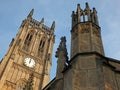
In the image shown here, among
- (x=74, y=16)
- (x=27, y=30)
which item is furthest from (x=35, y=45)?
(x=74, y=16)

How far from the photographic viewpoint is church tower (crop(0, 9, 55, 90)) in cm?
2820

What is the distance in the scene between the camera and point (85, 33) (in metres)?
6.13

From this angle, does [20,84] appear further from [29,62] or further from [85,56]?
[85,56]

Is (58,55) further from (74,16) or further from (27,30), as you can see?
(27,30)

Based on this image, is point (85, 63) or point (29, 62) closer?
point (85, 63)

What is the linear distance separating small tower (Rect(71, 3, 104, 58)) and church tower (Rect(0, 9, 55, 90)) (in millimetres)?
21190

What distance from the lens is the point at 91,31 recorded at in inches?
243

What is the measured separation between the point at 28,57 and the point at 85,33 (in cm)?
2788

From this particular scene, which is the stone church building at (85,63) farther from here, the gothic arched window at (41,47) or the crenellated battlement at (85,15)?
the gothic arched window at (41,47)

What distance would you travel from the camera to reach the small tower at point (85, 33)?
5.68m

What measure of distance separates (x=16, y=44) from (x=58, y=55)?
88.6 feet

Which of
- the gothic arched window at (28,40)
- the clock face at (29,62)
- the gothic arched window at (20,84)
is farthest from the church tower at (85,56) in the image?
the gothic arched window at (28,40)

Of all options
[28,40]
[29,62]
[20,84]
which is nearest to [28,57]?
[29,62]

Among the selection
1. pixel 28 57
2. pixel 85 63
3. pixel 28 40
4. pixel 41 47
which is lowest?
pixel 85 63
